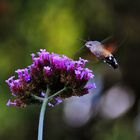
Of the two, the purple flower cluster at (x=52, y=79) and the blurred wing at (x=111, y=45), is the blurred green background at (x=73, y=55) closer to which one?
the blurred wing at (x=111, y=45)

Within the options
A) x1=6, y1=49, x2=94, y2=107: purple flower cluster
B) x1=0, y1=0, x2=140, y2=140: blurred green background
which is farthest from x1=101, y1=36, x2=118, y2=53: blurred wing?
x1=0, y1=0, x2=140, y2=140: blurred green background

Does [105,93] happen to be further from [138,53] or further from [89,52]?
[89,52]

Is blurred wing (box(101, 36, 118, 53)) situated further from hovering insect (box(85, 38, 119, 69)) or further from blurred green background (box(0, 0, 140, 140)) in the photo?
blurred green background (box(0, 0, 140, 140))

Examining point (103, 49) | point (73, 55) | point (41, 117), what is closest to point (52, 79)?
point (41, 117)

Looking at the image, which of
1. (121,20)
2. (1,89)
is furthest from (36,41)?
(121,20)

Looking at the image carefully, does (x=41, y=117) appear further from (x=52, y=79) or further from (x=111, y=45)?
Answer: (x=111, y=45)

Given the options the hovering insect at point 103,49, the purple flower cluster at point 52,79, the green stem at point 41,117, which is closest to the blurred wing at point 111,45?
the hovering insect at point 103,49
